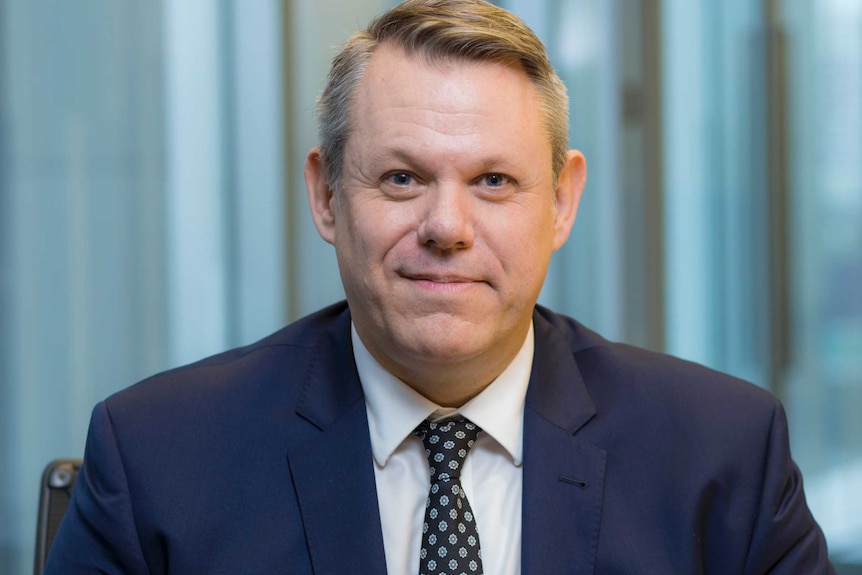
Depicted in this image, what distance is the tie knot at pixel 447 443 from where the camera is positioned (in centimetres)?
145

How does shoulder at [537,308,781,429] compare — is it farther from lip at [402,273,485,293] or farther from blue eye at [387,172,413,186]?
blue eye at [387,172,413,186]

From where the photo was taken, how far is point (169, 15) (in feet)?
9.00

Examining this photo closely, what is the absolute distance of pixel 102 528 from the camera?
55.6 inches

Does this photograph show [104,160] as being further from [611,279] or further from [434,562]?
[434,562]

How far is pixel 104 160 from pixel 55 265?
1.08 ft

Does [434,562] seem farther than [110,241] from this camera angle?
No

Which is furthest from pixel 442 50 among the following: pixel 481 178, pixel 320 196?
pixel 320 196

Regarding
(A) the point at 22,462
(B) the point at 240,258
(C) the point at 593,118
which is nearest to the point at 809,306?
(C) the point at 593,118

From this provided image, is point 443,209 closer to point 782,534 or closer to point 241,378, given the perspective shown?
point 241,378

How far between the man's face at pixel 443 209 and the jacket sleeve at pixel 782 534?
472mm

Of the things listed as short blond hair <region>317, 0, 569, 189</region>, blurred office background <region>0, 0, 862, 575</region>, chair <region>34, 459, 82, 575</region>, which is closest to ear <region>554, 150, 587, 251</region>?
short blond hair <region>317, 0, 569, 189</region>

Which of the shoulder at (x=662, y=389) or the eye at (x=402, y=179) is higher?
the eye at (x=402, y=179)

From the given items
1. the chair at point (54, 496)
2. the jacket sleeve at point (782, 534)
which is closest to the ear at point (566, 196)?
the jacket sleeve at point (782, 534)

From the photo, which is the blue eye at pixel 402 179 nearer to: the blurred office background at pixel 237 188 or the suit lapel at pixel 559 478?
the suit lapel at pixel 559 478
